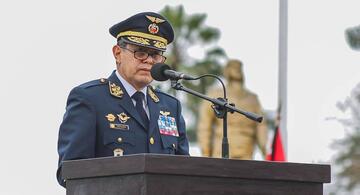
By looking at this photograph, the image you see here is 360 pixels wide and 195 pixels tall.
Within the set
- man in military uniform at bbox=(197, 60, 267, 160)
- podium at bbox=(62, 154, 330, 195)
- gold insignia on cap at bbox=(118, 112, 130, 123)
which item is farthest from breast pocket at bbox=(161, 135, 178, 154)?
man in military uniform at bbox=(197, 60, 267, 160)

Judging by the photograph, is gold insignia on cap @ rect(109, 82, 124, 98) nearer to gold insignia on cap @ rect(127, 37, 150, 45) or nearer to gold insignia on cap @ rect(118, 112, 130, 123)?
gold insignia on cap @ rect(118, 112, 130, 123)

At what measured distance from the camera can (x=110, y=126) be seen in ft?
24.3

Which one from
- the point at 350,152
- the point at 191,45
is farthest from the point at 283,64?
the point at 191,45

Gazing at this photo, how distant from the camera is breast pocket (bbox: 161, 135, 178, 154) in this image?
762cm

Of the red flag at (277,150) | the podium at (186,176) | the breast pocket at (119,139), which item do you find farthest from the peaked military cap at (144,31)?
the red flag at (277,150)

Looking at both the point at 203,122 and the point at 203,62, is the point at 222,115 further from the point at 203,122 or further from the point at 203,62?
the point at 203,62

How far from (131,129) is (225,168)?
126 centimetres

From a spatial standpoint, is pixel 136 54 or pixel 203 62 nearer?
pixel 136 54

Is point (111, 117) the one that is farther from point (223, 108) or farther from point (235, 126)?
point (235, 126)

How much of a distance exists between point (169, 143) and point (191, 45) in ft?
63.4

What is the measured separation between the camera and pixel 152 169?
616 centimetres

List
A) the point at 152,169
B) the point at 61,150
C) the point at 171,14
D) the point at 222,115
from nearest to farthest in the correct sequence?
the point at 152,169 → the point at 222,115 → the point at 61,150 → the point at 171,14

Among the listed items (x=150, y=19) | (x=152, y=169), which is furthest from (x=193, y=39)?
(x=152, y=169)

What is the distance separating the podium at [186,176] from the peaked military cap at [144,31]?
3.94 ft
